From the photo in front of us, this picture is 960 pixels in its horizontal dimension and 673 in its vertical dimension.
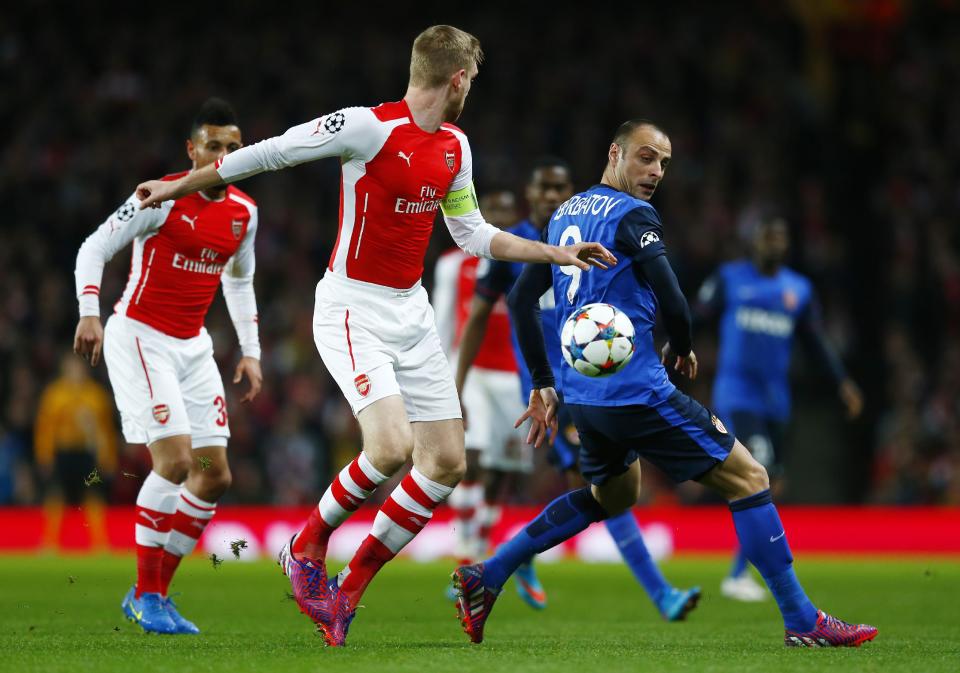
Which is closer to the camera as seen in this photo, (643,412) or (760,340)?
(643,412)

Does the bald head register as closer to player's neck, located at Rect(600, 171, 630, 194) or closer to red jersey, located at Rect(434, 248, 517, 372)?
→ player's neck, located at Rect(600, 171, 630, 194)

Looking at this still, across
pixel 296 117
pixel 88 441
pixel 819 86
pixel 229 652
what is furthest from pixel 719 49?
pixel 229 652

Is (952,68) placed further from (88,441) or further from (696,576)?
(88,441)

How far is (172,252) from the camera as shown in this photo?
709cm

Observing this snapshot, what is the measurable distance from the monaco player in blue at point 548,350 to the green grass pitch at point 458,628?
235 millimetres

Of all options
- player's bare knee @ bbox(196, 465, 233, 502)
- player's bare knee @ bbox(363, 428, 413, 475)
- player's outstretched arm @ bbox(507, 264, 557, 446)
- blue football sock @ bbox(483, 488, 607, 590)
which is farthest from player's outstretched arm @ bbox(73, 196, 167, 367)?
blue football sock @ bbox(483, 488, 607, 590)

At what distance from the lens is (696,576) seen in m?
11.7

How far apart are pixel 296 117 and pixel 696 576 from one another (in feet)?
36.6

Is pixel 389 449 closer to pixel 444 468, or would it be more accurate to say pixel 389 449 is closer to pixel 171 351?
pixel 444 468

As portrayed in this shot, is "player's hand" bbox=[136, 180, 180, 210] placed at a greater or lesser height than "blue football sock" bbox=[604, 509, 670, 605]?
greater

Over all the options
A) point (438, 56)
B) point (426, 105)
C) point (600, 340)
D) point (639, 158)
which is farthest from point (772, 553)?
point (438, 56)

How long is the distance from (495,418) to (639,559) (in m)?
2.41

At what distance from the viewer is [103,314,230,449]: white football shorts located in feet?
22.7

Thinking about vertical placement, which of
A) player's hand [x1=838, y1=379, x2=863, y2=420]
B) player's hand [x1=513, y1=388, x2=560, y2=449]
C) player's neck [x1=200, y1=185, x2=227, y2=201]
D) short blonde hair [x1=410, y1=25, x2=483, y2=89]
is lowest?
player's hand [x1=838, y1=379, x2=863, y2=420]
